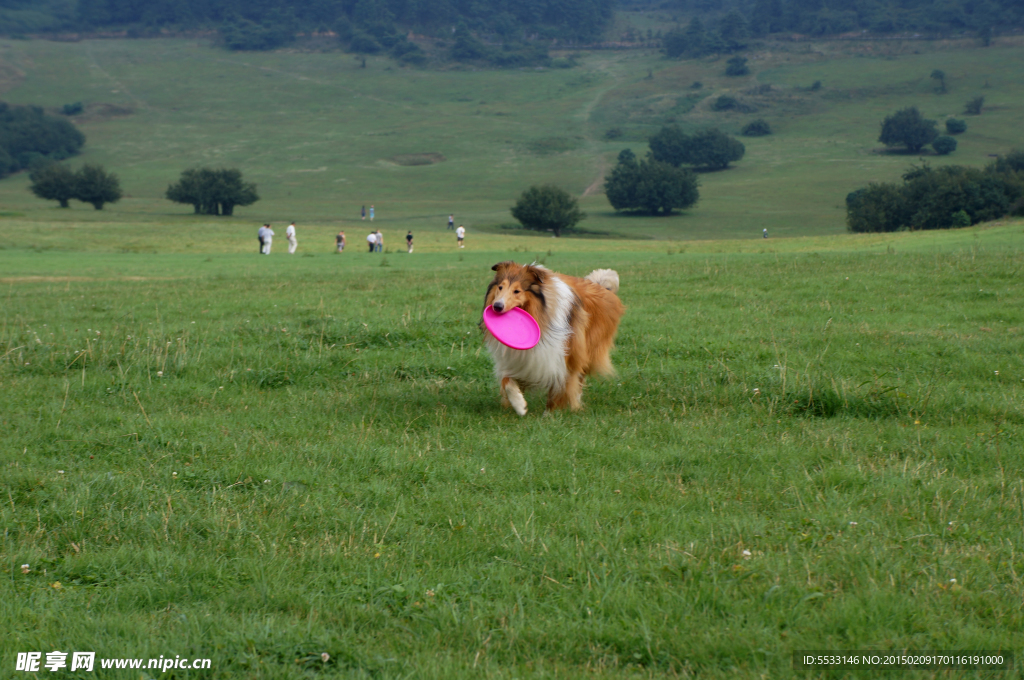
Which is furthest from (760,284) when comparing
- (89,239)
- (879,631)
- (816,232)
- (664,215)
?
(664,215)

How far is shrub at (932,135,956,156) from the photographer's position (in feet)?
486

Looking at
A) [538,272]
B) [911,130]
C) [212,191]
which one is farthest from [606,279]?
[911,130]

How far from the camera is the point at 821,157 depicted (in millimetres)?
153125

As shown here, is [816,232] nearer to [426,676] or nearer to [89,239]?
[89,239]

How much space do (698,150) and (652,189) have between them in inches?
1535

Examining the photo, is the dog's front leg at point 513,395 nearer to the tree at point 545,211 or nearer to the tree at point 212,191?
the tree at point 545,211

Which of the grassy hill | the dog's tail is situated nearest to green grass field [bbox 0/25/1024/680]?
the dog's tail

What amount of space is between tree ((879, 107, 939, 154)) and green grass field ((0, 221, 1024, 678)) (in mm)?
161205

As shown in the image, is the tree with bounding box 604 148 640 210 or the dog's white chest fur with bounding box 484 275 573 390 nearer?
the dog's white chest fur with bounding box 484 275 573 390

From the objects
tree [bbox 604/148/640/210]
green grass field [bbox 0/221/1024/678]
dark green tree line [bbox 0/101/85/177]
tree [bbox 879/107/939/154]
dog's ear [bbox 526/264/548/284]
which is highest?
tree [bbox 879/107/939/154]

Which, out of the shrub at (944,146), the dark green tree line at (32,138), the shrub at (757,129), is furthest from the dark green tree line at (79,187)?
the shrub at (944,146)

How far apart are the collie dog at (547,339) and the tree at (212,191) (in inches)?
4267

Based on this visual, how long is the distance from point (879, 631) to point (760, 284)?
16.5 meters

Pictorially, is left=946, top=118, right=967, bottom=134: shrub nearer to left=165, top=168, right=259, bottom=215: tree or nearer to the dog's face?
left=165, top=168, right=259, bottom=215: tree
